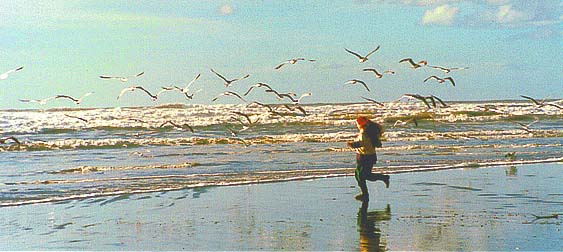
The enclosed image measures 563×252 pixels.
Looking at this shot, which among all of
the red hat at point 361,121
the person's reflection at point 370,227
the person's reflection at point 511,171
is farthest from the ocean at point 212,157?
the person's reflection at point 370,227

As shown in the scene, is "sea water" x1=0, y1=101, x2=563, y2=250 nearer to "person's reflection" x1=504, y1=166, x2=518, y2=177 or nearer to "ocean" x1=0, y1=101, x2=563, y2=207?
"ocean" x1=0, y1=101, x2=563, y2=207

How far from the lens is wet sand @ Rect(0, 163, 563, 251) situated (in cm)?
1112

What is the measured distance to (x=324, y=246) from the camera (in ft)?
35.5

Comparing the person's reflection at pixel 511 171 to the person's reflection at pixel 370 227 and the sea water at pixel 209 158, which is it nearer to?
the sea water at pixel 209 158

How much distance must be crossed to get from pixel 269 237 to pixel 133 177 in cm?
991

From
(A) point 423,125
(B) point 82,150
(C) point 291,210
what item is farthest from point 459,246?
(A) point 423,125

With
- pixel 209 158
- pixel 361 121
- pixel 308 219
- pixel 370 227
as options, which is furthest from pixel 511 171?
pixel 209 158

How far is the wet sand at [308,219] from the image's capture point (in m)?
11.1

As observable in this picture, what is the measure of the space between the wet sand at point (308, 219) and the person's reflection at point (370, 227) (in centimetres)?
2

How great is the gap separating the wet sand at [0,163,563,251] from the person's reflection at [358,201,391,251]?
2 cm

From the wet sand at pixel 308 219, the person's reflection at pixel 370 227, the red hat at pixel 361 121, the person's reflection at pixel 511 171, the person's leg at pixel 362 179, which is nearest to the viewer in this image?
the person's reflection at pixel 370 227

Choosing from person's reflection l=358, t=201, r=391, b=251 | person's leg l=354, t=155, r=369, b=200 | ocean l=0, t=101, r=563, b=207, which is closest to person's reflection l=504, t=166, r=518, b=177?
ocean l=0, t=101, r=563, b=207

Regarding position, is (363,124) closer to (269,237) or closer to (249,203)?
(249,203)

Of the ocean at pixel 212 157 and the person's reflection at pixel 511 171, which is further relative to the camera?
the person's reflection at pixel 511 171
